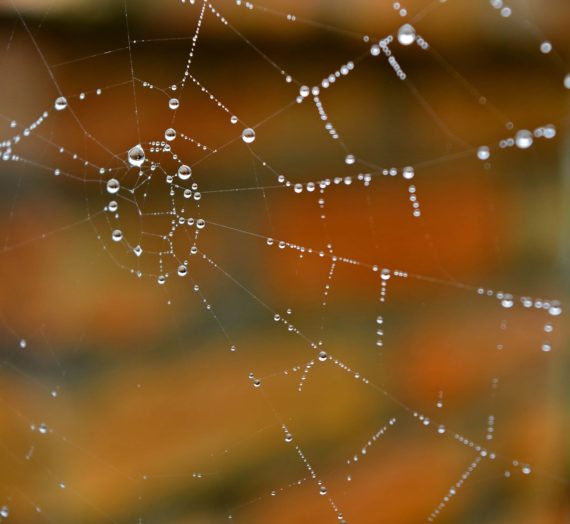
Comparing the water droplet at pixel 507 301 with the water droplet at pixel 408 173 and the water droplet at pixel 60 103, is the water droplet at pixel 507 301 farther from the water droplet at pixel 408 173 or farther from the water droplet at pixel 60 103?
the water droplet at pixel 60 103

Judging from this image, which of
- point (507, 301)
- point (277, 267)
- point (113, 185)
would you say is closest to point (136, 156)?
point (113, 185)

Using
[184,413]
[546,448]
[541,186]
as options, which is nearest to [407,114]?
[541,186]

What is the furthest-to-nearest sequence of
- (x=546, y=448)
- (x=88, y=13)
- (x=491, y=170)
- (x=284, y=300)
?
(x=546, y=448), (x=491, y=170), (x=284, y=300), (x=88, y=13)

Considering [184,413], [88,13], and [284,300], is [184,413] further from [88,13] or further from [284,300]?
[88,13]

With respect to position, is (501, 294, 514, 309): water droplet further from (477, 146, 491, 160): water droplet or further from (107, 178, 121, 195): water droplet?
(107, 178, 121, 195): water droplet

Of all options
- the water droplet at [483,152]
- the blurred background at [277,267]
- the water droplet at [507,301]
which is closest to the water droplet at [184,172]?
the blurred background at [277,267]
